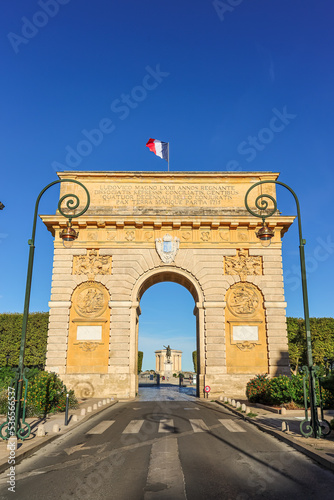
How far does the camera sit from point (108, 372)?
970 inches

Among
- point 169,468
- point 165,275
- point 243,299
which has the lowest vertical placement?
point 169,468

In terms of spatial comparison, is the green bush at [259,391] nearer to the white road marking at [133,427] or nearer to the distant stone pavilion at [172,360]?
the white road marking at [133,427]

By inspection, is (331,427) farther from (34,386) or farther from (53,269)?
(53,269)

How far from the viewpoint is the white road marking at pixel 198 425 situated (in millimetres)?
12906

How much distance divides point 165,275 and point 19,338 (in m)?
24.4

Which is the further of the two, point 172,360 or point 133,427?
point 172,360

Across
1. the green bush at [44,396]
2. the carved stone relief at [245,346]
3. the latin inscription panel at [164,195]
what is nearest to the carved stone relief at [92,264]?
the latin inscription panel at [164,195]

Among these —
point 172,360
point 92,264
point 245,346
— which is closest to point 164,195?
point 92,264

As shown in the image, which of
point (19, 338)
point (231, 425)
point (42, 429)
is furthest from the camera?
point (19, 338)

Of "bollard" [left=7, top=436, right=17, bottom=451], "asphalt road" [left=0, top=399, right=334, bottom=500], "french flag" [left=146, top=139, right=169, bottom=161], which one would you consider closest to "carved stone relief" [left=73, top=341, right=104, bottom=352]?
"asphalt road" [left=0, top=399, right=334, bottom=500]

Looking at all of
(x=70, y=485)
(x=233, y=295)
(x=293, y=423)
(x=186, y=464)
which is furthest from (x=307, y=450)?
(x=233, y=295)

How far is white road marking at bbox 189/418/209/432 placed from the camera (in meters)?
12.9

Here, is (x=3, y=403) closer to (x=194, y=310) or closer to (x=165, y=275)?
(x=165, y=275)

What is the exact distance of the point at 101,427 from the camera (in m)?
13.6
